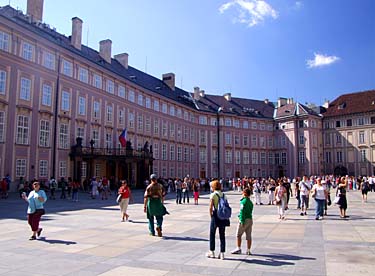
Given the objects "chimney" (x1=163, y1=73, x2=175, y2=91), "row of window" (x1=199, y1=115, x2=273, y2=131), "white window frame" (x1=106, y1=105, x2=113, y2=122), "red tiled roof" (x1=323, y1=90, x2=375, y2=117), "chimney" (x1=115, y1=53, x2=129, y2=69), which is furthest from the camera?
"red tiled roof" (x1=323, y1=90, x2=375, y2=117)

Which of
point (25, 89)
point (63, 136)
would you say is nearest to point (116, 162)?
point (63, 136)

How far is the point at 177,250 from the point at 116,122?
38.2m

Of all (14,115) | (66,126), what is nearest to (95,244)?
(14,115)

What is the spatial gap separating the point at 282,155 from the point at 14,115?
54929 millimetres

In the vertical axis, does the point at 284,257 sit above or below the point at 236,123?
below

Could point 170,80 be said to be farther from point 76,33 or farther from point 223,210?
point 223,210

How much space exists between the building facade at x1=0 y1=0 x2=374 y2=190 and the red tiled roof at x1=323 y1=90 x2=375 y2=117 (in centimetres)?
252

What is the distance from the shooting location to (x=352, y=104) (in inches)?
2808

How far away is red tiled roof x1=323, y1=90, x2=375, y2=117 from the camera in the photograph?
225 feet

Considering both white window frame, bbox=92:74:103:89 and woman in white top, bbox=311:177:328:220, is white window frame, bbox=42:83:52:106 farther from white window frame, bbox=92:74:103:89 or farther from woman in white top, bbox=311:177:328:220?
woman in white top, bbox=311:177:328:220

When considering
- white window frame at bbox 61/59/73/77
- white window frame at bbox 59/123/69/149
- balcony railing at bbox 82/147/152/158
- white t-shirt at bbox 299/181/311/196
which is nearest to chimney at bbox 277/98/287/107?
balcony railing at bbox 82/147/152/158

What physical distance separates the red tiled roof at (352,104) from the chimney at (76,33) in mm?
51974

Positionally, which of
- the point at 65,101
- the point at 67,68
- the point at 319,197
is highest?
the point at 67,68

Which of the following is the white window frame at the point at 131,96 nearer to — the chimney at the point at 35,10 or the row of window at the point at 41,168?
the chimney at the point at 35,10
